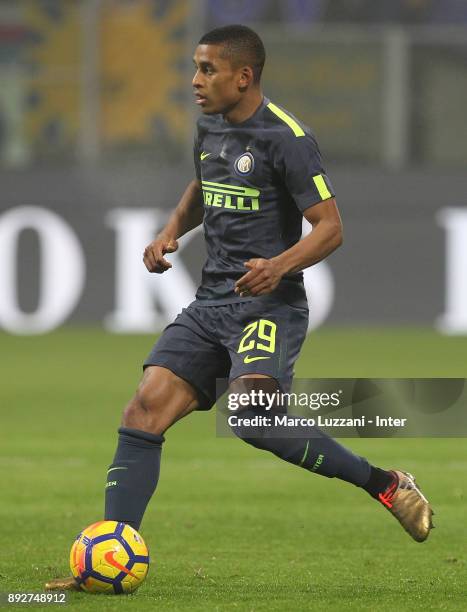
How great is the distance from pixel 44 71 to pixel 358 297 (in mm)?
4357

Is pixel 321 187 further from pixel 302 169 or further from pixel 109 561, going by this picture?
pixel 109 561

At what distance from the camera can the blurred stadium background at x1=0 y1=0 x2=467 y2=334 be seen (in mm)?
17438

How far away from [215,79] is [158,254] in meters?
0.70

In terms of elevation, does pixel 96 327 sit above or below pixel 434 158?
below

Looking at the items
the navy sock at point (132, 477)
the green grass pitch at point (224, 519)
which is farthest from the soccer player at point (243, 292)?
the green grass pitch at point (224, 519)

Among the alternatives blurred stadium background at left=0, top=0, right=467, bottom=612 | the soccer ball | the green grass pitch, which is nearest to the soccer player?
the soccer ball

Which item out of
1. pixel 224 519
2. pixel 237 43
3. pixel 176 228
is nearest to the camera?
pixel 237 43

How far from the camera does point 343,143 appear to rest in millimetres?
18938

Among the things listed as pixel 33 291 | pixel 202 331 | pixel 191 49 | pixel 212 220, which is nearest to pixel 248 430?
pixel 202 331

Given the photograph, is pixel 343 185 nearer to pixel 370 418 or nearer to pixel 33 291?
pixel 33 291

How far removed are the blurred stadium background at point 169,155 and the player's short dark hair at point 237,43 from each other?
448 inches

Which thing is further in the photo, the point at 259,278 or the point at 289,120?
the point at 289,120

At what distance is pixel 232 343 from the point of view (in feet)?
19.1

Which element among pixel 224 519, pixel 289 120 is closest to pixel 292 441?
pixel 289 120
